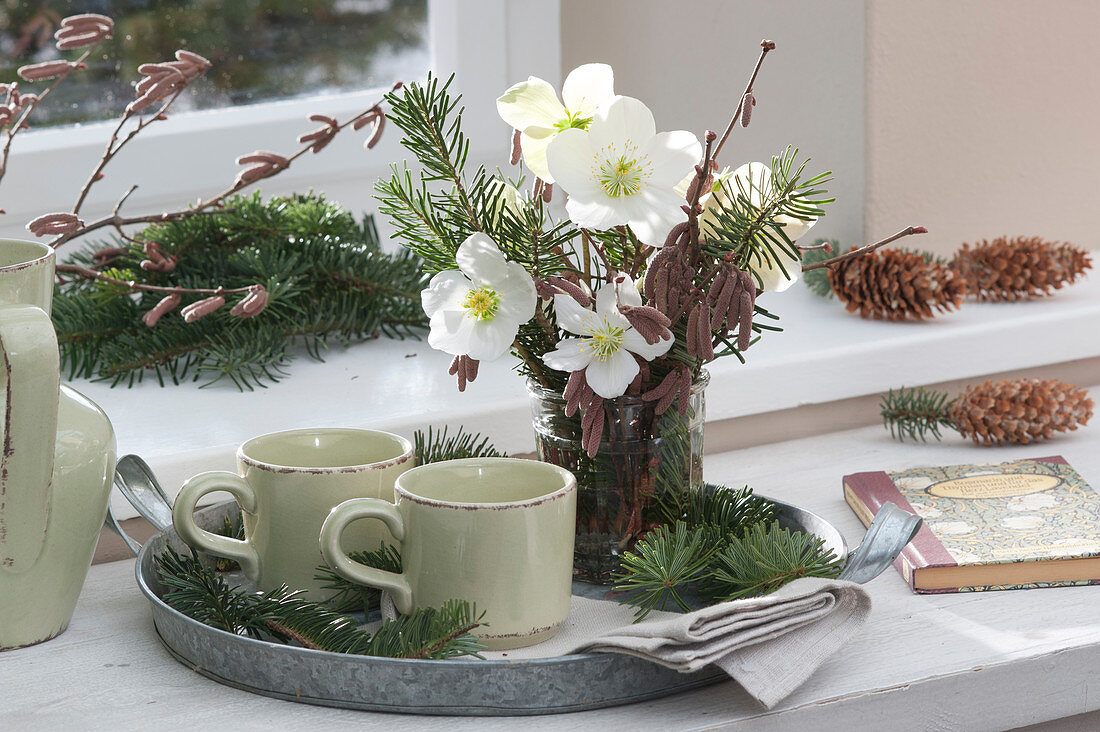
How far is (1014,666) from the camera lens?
60cm

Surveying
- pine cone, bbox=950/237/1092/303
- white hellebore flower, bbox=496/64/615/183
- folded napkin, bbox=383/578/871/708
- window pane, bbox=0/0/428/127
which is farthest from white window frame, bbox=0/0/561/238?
folded napkin, bbox=383/578/871/708

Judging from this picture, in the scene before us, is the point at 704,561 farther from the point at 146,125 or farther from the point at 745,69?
the point at 745,69

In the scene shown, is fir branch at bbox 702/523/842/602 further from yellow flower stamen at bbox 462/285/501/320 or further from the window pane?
the window pane

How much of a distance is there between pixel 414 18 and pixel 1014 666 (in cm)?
94

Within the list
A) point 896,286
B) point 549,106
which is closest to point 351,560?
point 549,106

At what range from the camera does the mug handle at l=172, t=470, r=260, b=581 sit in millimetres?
628

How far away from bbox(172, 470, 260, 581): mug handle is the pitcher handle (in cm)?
7

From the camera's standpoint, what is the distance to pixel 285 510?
63cm

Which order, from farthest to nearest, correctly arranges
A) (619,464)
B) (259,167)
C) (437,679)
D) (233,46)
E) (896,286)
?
(233,46)
(896,286)
(259,167)
(619,464)
(437,679)

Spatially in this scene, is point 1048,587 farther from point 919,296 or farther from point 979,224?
point 979,224

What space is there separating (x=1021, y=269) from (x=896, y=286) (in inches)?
5.9

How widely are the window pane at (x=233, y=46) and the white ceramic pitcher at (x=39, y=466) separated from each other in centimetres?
60

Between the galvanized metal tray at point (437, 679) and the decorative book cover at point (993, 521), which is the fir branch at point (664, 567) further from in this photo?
the decorative book cover at point (993, 521)

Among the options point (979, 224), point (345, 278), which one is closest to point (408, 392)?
point (345, 278)
